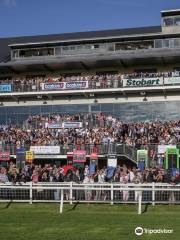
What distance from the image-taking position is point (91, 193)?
783 inches

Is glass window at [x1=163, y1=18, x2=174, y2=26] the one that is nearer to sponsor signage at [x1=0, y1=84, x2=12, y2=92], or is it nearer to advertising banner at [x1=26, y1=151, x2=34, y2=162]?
sponsor signage at [x1=0, y1=84, x2=12, y2=92]

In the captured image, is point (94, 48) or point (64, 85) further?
point (94, 48)

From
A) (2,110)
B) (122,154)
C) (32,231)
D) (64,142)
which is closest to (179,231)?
(32,231)

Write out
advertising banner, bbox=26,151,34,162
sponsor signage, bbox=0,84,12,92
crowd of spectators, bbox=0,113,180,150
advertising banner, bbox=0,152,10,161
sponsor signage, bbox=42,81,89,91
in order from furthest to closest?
sponsor signage, bbox=0,84,12,92, sponsor signage, bbox=42,81,89,91, advertising banner, bbox=0,152,10,161, advertising banner, bbox=26,151,34,162, crowd of spectators, bbox=0,113,180,150

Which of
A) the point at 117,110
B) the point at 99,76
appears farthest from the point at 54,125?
the point at 99,76

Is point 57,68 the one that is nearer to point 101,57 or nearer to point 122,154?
point 101,57

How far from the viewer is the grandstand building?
37.5 metres

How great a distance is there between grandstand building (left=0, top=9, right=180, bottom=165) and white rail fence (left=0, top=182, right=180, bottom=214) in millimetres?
17736

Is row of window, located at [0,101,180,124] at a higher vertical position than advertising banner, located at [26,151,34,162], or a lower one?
higher

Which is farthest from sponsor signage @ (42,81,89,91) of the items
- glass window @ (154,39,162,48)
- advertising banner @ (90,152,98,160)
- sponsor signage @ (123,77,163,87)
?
advertising banner @ (90,152,98,160)

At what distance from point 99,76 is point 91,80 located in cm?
92

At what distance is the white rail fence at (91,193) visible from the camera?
19000mm

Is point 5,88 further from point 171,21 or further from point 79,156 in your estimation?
point 171,21

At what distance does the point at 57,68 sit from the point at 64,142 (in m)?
9.59
